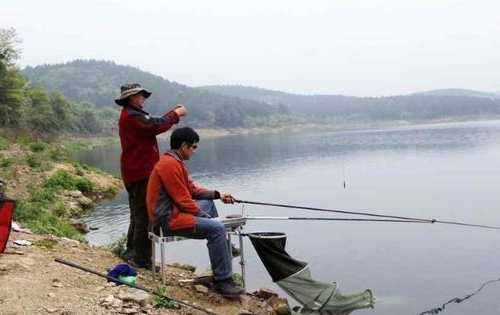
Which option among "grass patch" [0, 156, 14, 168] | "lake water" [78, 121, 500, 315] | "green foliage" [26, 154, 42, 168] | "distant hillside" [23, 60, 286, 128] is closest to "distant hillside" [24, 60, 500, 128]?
"distant hillside" [23, 60, 286, 128]

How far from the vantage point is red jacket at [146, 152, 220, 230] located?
6.27m

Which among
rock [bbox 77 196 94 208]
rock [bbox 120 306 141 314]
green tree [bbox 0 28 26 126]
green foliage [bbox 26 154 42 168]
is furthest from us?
green tree [bbox 0 28 26 126]

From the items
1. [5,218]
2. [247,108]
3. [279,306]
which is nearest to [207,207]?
[279,306]

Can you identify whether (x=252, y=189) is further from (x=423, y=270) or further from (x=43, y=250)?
(x=43, y=250)

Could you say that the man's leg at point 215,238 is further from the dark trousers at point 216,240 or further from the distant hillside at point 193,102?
the distant hillside at point 193,102

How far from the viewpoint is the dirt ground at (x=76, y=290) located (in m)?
5.55

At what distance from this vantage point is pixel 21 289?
227 inches

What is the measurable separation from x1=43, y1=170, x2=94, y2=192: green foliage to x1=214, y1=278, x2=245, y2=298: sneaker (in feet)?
52.9

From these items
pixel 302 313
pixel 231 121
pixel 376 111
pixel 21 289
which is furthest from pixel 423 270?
pixel 376 111

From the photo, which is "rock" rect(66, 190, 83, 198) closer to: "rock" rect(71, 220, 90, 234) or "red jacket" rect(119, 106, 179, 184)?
"rock" rect(71, 220, 90, 234)

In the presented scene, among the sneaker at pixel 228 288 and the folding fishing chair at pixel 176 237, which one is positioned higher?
the folding fishing chair at pixel 176 237

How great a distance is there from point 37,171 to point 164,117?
62.9ft

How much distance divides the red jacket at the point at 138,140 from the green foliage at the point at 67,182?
15.3 m

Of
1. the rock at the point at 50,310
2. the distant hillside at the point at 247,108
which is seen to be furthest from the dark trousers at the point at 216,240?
the distant hillside at the point at 247,108
